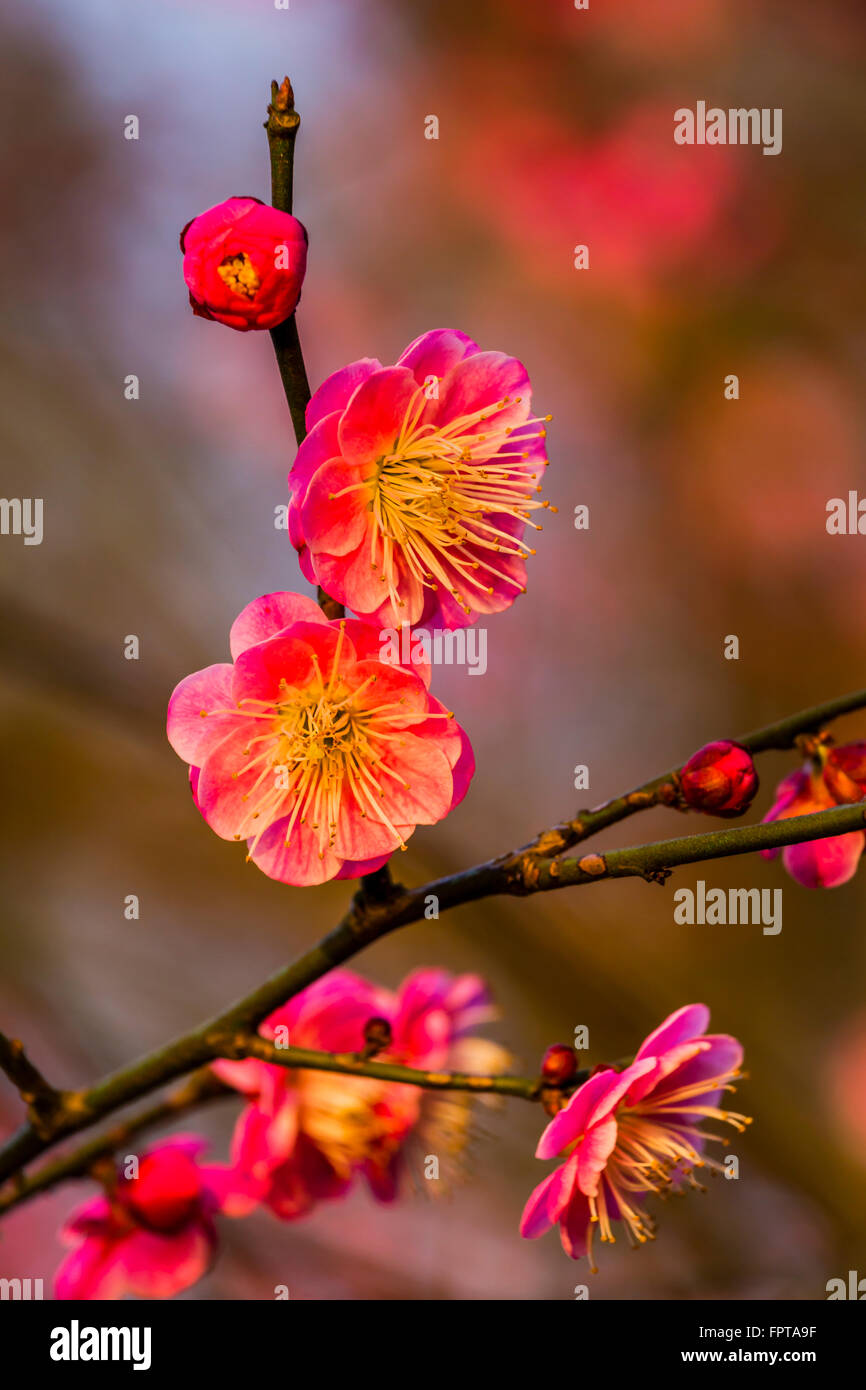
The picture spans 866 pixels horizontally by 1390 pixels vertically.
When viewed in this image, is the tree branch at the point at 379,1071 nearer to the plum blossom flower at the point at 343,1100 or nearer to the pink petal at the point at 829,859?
the pink petal at the point at 829,859

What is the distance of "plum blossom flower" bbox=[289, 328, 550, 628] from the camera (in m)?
0.65

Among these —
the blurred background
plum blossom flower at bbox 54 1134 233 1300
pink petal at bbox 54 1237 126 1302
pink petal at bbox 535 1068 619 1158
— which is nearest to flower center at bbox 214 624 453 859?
pink petal at bbox 535 1068 619 1158

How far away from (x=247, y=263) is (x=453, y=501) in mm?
204

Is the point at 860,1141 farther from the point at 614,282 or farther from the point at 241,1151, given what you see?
the point at 614,282

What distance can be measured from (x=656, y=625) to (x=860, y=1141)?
47.9 inches

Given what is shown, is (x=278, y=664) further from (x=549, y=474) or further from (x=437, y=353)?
(x=549, y=474)

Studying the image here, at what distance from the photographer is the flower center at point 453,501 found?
2.29 feet

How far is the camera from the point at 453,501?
28.9 inches

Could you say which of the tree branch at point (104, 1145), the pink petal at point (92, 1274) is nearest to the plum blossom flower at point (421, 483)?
the tree branch at point (104, 1145)

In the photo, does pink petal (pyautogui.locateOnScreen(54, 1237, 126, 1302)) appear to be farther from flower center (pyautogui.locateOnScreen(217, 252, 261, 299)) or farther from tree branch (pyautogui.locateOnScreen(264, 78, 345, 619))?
flower center (pyautogui.locateOnScreen(217, 252, 261, 299))

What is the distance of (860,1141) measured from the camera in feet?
6.85

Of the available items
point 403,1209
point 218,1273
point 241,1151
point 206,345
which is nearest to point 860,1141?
point 403,1209

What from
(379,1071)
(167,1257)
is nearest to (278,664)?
(379,1071)

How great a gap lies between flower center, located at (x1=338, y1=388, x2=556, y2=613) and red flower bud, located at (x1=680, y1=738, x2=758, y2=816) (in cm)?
17
